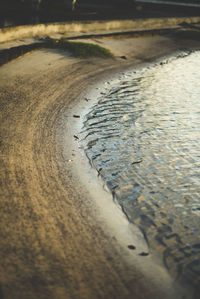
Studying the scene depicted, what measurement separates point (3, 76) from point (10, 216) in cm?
465

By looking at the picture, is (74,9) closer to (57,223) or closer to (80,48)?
(80,48)

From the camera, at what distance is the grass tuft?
9.85 meters

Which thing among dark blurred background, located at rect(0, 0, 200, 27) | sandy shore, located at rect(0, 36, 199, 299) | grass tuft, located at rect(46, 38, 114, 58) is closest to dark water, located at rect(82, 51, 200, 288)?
sandy shore, located at rect(0, 36, 199, 299)

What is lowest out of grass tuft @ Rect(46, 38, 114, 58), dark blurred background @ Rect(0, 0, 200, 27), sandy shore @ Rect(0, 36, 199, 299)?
sandy shore @ Rect(0, 36, 199, 299)

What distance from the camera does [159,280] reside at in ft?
8.82

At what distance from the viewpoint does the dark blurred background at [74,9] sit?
45.0 feet

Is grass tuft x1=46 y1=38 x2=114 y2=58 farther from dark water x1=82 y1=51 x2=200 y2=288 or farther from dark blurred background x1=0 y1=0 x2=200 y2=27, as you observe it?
dark blurred background x1=0 y1=0 x2=200 y2=27

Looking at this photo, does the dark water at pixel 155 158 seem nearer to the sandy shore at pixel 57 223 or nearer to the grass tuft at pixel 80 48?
the sandy shore at pixel 57 223

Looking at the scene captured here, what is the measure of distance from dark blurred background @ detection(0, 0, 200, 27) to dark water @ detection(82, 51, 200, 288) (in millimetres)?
A: 7016

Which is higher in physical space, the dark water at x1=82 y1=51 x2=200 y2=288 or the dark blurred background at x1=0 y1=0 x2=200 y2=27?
the dark blurred background at x1=0 y1=0 x2=200 y2=27

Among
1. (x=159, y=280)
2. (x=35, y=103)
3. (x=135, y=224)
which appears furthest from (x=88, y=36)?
(x=159, y=280)

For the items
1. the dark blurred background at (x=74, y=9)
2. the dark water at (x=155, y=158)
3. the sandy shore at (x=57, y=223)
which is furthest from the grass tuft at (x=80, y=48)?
the sandy shore at (x=57, y=223)

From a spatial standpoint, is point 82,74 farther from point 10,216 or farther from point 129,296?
point 129,296

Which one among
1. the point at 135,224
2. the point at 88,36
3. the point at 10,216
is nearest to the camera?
the point at 10,216
